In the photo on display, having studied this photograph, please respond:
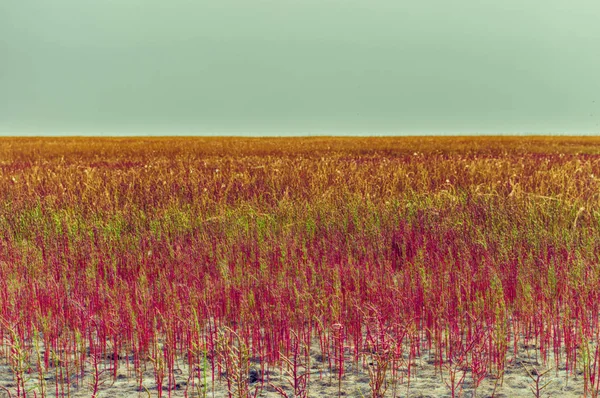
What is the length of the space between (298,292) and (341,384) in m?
1.47

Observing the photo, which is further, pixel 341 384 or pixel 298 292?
pixel 298 292

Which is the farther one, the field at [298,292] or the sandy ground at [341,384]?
the field at [298,292]

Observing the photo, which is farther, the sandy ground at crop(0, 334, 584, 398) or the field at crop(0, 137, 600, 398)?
the field at crop(0, 137, 600, 398)

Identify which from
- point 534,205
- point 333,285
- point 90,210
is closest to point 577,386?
point 333,285

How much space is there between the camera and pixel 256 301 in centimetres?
508

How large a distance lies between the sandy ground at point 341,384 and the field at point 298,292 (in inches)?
0.6

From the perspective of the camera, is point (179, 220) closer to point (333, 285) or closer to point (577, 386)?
point (333, 285)

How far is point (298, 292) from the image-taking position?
5066 millimetres

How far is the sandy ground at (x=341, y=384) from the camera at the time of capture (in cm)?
352

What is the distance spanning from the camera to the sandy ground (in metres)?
3.52

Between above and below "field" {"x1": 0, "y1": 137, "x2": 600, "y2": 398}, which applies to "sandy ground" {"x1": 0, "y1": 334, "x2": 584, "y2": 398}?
below

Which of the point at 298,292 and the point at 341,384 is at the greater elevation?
the point at 298,292

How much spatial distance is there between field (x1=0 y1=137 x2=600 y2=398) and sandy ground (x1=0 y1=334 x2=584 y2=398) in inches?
0.6

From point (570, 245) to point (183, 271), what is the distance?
3.75 meters
